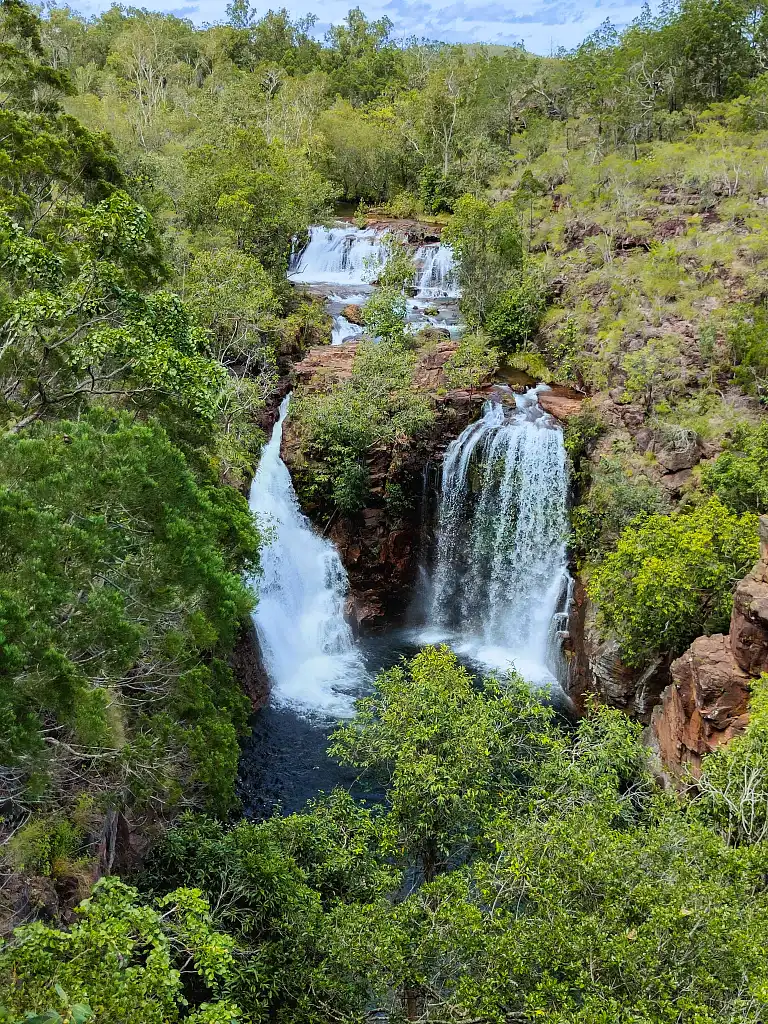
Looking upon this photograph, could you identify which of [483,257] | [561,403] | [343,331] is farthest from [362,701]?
[483,257]

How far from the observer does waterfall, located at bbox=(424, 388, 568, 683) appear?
24.6 meters

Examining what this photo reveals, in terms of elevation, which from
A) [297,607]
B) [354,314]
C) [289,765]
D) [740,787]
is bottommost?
[289,765]

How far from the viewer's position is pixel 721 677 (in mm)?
15102

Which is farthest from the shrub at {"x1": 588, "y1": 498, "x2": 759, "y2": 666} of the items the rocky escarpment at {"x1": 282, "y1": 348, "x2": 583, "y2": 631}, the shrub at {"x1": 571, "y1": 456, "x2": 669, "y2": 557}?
the rocky escarpment at {"x1": 282, "y1": 348, "x2": 583, "y2": 631}

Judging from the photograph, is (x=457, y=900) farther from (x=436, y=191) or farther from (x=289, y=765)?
(x=436, y=191)

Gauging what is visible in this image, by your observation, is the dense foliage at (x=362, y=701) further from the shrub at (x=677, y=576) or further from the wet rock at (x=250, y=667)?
the wet rock at (x=250, y=667)

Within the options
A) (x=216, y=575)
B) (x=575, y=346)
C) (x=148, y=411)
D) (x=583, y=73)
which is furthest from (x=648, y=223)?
(x=216, y=575)

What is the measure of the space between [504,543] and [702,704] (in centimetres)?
→ 1072

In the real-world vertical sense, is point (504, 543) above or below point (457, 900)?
below

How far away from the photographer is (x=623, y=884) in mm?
8375

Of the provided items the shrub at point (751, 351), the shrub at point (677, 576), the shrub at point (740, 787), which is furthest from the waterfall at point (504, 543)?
the shrub at point (740, 787)

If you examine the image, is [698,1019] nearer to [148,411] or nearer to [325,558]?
[148,411]

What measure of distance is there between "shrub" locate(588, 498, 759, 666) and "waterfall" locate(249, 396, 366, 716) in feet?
28.1

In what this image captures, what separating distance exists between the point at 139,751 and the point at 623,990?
680 cm
